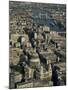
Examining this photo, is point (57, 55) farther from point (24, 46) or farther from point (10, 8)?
point (10, 8)

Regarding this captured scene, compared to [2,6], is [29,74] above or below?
below

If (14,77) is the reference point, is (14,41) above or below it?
above

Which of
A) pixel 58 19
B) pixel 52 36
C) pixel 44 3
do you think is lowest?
pixel 52 36

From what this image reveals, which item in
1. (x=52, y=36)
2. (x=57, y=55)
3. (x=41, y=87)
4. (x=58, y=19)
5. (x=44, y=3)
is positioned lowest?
(x=41, y=87)

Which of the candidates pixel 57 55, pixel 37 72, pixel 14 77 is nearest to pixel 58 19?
pixel 57 55

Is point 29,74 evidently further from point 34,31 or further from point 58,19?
point 58,19

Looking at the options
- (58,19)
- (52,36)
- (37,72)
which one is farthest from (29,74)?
(58,19)
